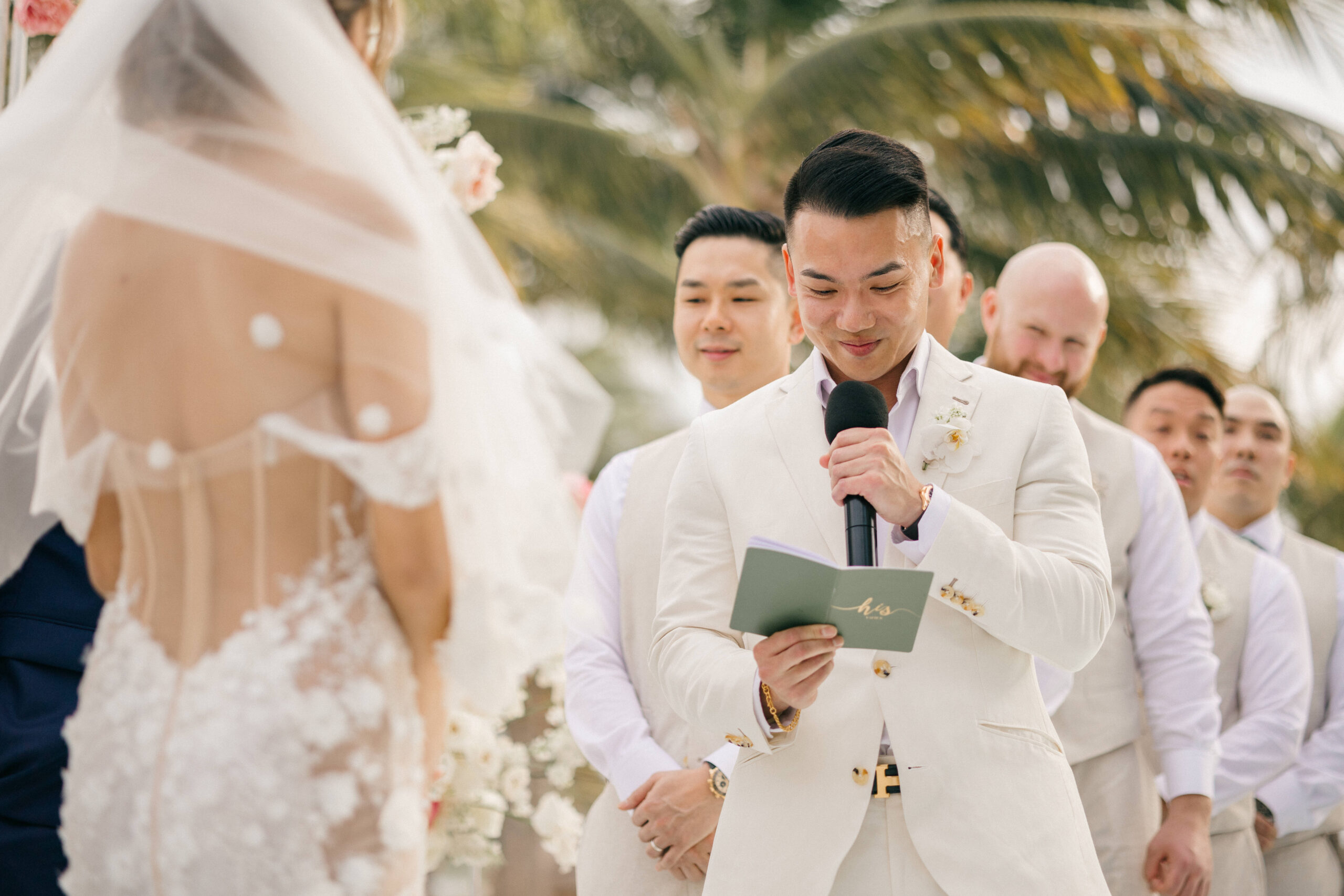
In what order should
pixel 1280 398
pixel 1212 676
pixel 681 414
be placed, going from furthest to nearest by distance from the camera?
pixel 681 414 → pixel 1280 398 → pixel 1212 676

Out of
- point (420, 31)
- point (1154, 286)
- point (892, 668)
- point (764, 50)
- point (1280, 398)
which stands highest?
point (420, 31)

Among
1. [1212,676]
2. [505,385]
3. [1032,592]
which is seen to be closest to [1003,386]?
[1032,592]

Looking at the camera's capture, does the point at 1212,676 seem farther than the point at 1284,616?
No

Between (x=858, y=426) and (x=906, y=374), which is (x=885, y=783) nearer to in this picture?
(x=858, y=426)

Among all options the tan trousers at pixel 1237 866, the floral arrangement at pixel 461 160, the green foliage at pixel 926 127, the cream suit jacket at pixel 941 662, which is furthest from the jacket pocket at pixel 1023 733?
the green foliage at pixel 926 127

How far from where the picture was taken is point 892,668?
2.20 m

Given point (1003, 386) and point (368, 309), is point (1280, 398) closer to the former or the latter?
point (1003, 386)

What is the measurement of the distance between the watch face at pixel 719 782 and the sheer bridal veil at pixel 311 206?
3.43 feet

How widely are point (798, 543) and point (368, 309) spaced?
93 centimetres

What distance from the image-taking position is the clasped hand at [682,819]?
9.80ft

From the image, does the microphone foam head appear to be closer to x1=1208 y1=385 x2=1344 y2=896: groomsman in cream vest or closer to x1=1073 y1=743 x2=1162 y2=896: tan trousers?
Result: x1=1073 y1=743 x2=1162 y2=896: tan trousers

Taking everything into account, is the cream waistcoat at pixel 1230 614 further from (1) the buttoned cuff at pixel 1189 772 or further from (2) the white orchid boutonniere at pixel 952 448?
(2) the white orchid boutonniere at pixel 952 448

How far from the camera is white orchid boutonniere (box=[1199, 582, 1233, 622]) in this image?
4160mm

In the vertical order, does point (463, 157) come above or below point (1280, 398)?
below
